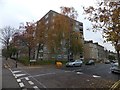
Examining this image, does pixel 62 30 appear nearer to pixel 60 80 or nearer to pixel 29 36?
pixel 29 36

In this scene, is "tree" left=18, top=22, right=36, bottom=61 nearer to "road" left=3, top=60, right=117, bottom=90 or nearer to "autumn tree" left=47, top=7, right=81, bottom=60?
"autumn tree" left=47, top=7, right=81, bottom=60

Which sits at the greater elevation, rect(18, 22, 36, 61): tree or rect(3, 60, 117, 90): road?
rect(18, 22, 36, 61): tree

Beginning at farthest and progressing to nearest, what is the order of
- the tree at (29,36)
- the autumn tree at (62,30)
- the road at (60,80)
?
1. the tree at (29,36)
2. the autumn tree at (62,30)
3. the road at (60,80)

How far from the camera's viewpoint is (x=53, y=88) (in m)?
13.6

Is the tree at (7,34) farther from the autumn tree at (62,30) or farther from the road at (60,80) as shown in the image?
the road at (60,80)

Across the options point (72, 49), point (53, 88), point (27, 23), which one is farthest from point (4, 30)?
point (53, 88)

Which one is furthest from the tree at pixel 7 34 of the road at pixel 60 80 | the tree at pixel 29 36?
the road at pixel 60 80

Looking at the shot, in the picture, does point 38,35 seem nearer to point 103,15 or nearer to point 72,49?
point 72,49

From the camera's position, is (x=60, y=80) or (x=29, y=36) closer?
(x=60, y=80)

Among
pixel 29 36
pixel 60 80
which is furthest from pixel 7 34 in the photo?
pixel 60 80

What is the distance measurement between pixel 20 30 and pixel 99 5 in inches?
2033

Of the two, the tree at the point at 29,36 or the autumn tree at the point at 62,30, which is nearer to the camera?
the autumn tree at the point at 62,30

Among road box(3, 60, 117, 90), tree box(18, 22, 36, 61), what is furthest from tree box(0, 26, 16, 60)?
road box(3, 60, 117, 90)

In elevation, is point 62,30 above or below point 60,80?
above
